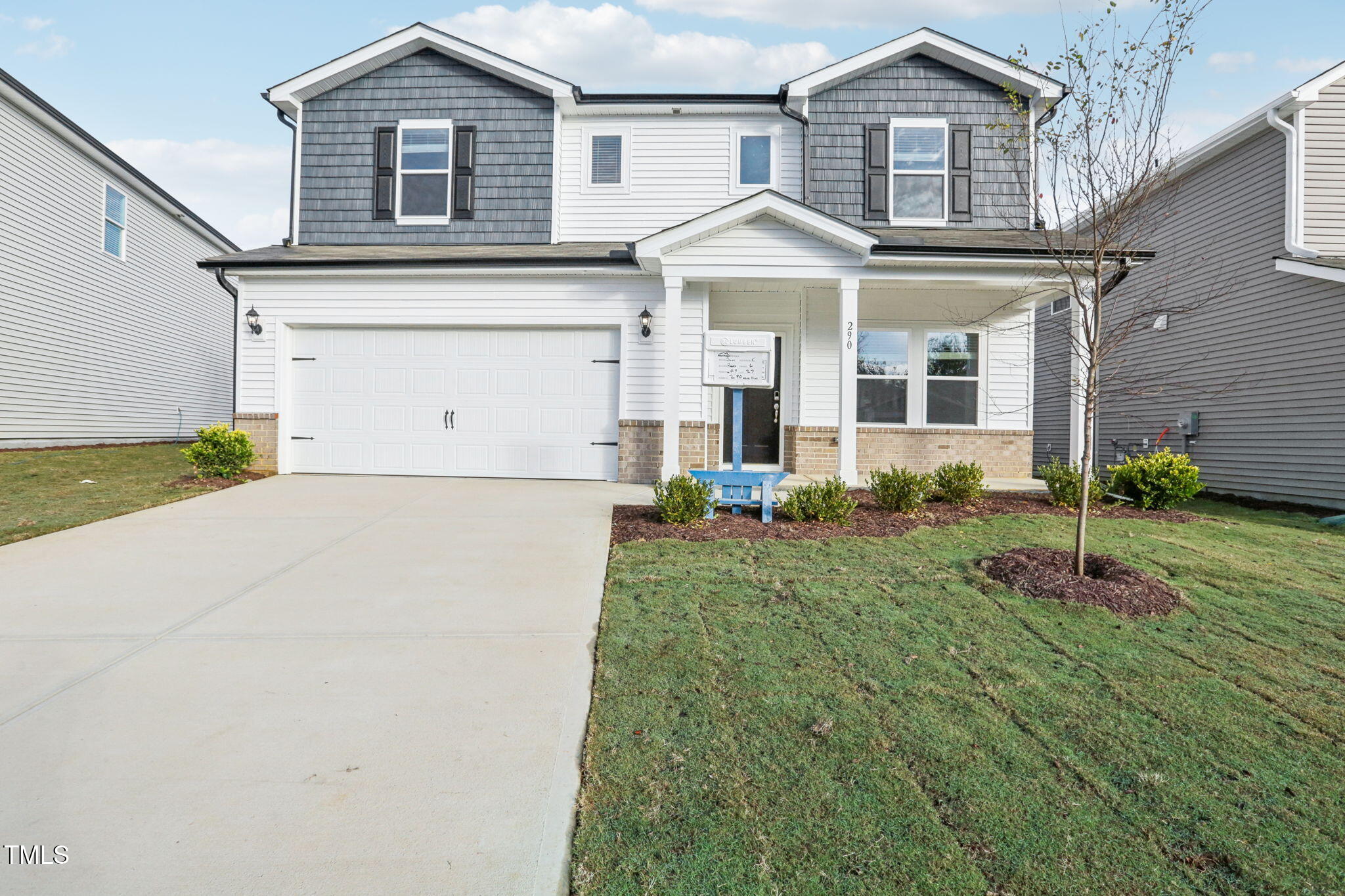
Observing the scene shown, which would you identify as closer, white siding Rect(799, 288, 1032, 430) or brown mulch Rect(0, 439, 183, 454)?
white siding Rect(799, 288, 1032, 430)

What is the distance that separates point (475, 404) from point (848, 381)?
5.32m

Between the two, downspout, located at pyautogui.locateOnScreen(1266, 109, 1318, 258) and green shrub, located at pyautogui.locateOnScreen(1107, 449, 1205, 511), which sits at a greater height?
downspout, located at pyautogui.locateOnScreen(1266, 109, 1318, 258)

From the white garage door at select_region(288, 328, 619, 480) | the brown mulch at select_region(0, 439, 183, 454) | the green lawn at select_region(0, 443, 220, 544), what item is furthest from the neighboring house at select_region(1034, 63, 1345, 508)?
the brown mulch at select_region(0, 439, 183, 454)

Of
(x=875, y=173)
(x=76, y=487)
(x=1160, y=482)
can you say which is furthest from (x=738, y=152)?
(x=76, y=487)

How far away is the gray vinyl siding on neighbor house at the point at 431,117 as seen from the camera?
11461mm

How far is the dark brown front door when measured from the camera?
460 inches

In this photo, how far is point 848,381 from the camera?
941cm

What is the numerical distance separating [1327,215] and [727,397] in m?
8.82

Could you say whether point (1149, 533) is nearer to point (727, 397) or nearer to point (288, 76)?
point (727, 397)

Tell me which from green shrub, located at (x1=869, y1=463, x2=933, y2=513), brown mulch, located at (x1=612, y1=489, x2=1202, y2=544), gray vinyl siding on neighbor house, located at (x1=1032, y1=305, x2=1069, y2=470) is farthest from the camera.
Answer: gray vinyl siding on neighbor house, located at (x1=1032, y1=305, x2=1069, y2=470)

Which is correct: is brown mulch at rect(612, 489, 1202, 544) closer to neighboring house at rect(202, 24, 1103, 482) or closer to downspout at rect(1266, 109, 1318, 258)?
neighboring house at rect(202, 24, 1103, 482)

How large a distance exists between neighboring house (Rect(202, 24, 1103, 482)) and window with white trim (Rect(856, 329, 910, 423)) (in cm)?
4

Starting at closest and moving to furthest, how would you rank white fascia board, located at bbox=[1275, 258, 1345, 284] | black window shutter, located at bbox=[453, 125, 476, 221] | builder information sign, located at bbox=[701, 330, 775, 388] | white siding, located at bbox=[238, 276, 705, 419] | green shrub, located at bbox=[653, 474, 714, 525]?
green shrub, located at bbox=[653, 474, 714, 525]
builder information sign, located at bbox=[701, 330, 775, 388]
white fascia board, located at bbox=[1275, 258, 1345, 284]
white siding, located at bbox=[238, 276, 705, 419]
black window shutter, located at bbox=[453, 125, 476, 221]

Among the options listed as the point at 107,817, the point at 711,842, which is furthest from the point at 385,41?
the point at 711,842
